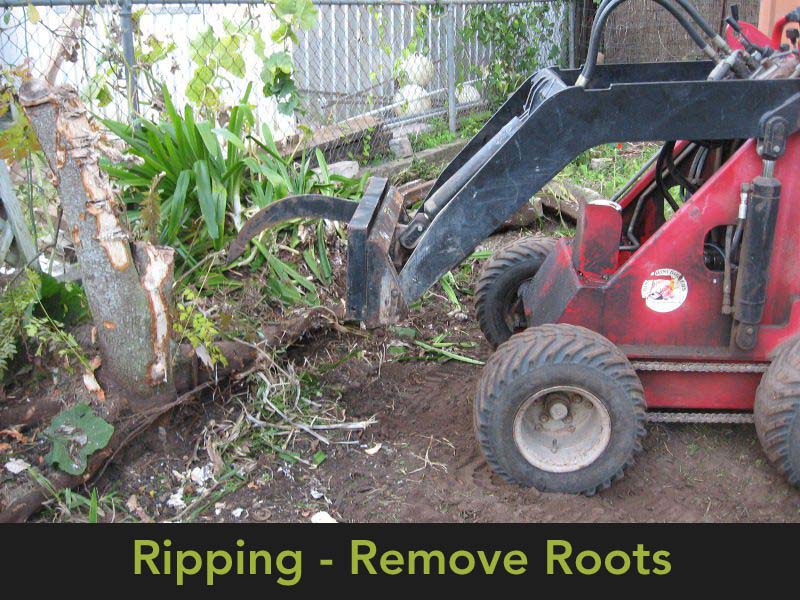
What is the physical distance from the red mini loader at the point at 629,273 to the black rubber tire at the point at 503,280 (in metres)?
0.55

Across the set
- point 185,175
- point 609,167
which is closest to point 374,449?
point 185,175

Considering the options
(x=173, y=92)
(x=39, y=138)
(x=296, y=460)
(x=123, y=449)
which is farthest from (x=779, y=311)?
(x=173, y=92)

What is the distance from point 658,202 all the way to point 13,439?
2.93 meters

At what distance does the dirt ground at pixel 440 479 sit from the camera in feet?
10.2

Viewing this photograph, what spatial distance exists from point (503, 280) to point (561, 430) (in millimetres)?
1048

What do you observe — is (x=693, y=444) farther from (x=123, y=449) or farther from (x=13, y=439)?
(x=13, y=439)

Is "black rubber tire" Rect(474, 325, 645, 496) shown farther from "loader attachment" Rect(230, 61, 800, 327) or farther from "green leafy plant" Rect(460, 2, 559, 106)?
"green leafy plant" Rect(460, 2, 559, 106)

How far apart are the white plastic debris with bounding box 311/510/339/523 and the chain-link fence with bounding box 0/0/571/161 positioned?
2.73 metres

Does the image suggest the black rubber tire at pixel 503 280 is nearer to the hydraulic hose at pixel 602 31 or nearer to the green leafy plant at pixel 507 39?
the hydraulic hose at pixel 602 31

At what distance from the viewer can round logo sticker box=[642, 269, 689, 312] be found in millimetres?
3188

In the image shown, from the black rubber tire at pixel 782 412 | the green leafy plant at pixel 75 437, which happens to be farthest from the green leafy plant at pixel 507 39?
the green leafy plant at pixel 75 437

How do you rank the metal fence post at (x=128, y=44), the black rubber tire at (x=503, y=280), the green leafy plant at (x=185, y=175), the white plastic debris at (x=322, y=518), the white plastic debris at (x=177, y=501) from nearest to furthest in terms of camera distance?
the white plastic debris at (x=322, y=518) < the white plastic debris at (x=177, y=501) < the black rubber tire at (x=503, y=280) < the green leafy plant at (x=185, y=175) < the metal fence post at (x=128, y=44)

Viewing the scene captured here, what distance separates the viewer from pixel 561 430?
3242mm

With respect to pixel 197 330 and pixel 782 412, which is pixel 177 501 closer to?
pixel 197 330
